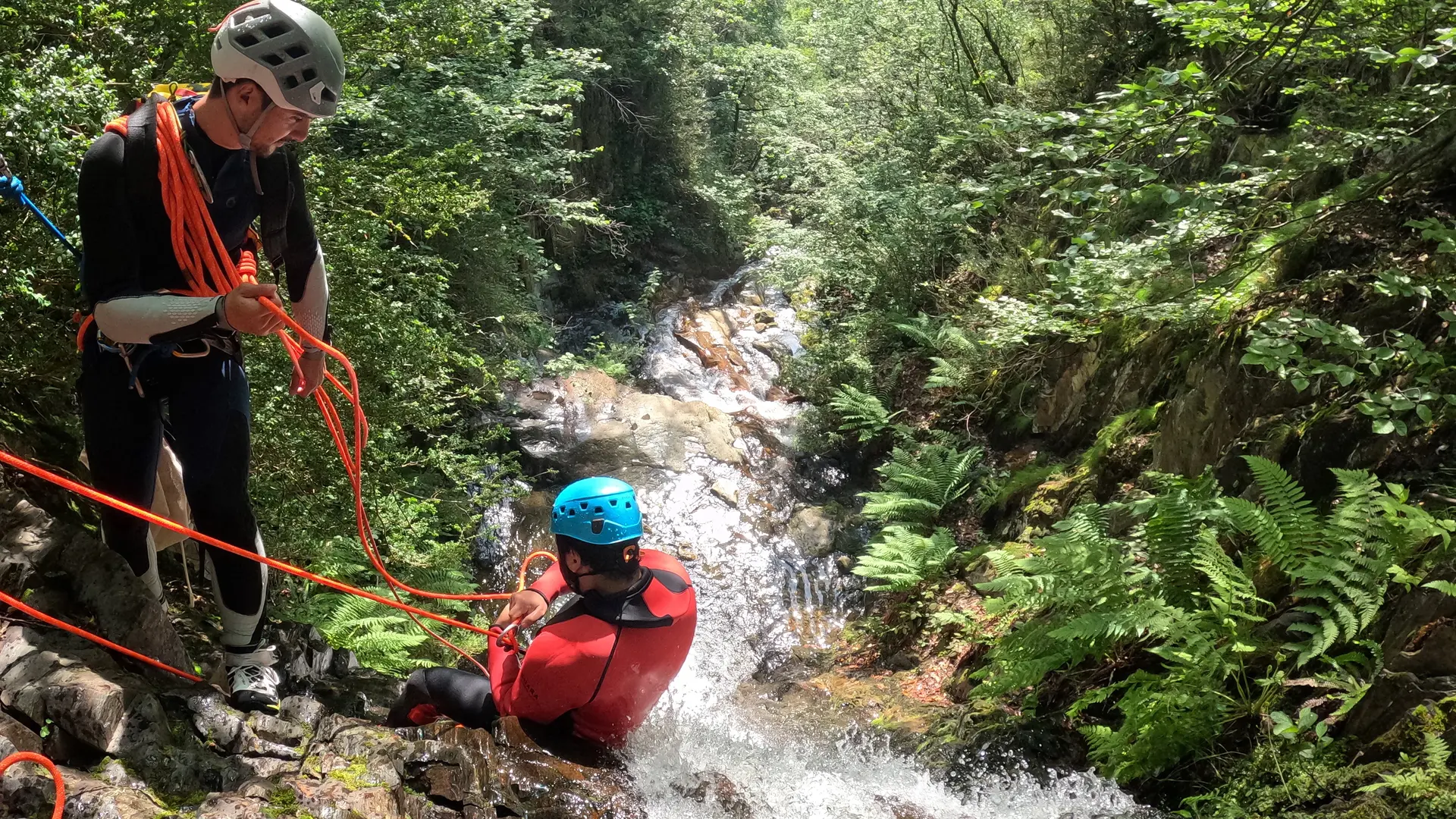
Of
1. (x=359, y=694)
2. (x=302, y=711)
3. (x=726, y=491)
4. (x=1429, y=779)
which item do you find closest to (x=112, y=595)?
(x=302, y=711)

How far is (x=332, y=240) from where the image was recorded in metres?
5.97

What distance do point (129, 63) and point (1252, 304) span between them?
7374 mm

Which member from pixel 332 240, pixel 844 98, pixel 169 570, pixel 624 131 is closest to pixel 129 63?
pixel 332 240

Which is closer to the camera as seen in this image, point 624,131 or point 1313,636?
point 1313,636

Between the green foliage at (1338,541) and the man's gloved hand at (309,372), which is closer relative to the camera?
the man's gloved hand at (309,372)

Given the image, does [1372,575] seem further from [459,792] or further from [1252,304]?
[459,792]

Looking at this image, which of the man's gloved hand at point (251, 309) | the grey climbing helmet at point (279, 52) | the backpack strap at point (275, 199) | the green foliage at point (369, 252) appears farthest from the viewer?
the green foliage at point (369, 252)

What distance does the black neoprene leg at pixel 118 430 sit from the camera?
2.87 meters

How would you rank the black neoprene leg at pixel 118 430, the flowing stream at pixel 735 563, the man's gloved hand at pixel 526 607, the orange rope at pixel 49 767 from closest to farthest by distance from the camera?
the orange rope at pixel 49 767
the black neoprene leg at pixel 118 430
the man's gloved hand at pixel 526 607
the flowing stream at pixel 735 563

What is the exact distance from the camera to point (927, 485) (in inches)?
361

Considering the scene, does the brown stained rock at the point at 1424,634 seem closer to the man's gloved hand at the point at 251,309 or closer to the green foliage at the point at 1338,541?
the green foliage at the point at 1338,541

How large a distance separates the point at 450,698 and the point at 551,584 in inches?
29.0

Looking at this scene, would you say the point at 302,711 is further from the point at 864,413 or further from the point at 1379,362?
the point at 864,413

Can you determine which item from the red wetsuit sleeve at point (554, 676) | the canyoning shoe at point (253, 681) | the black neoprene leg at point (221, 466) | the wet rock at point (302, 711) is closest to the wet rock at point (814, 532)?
the red wetsuit sleeve at point (554, 676)
